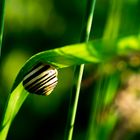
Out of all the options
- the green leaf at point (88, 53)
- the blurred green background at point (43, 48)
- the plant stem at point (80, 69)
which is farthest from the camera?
the blurred green background at point (43, 48)

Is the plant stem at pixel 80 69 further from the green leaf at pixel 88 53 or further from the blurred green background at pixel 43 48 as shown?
the blurred green background at pixel 43 48

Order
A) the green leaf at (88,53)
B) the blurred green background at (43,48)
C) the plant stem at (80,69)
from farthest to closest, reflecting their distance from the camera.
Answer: the blurred green background at (43,48) → the plant stem at (80,69) → the green leaf at (88,53)

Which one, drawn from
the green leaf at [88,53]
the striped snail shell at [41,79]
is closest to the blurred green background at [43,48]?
the striped snail shell at [41,79]

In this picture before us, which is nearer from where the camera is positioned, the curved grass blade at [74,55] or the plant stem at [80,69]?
the curved grass blade at [74,55]

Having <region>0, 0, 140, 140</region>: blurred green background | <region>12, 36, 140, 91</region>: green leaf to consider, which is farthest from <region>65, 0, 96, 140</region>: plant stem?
<region>0, 0, 140, 140</region>: blurred green background

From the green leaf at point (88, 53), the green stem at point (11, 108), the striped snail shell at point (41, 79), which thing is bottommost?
the green stem at point (11, 108)

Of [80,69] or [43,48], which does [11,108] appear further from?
[43,48]

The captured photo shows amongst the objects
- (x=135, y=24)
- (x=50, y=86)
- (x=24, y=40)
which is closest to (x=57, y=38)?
(x=24, y=40)
